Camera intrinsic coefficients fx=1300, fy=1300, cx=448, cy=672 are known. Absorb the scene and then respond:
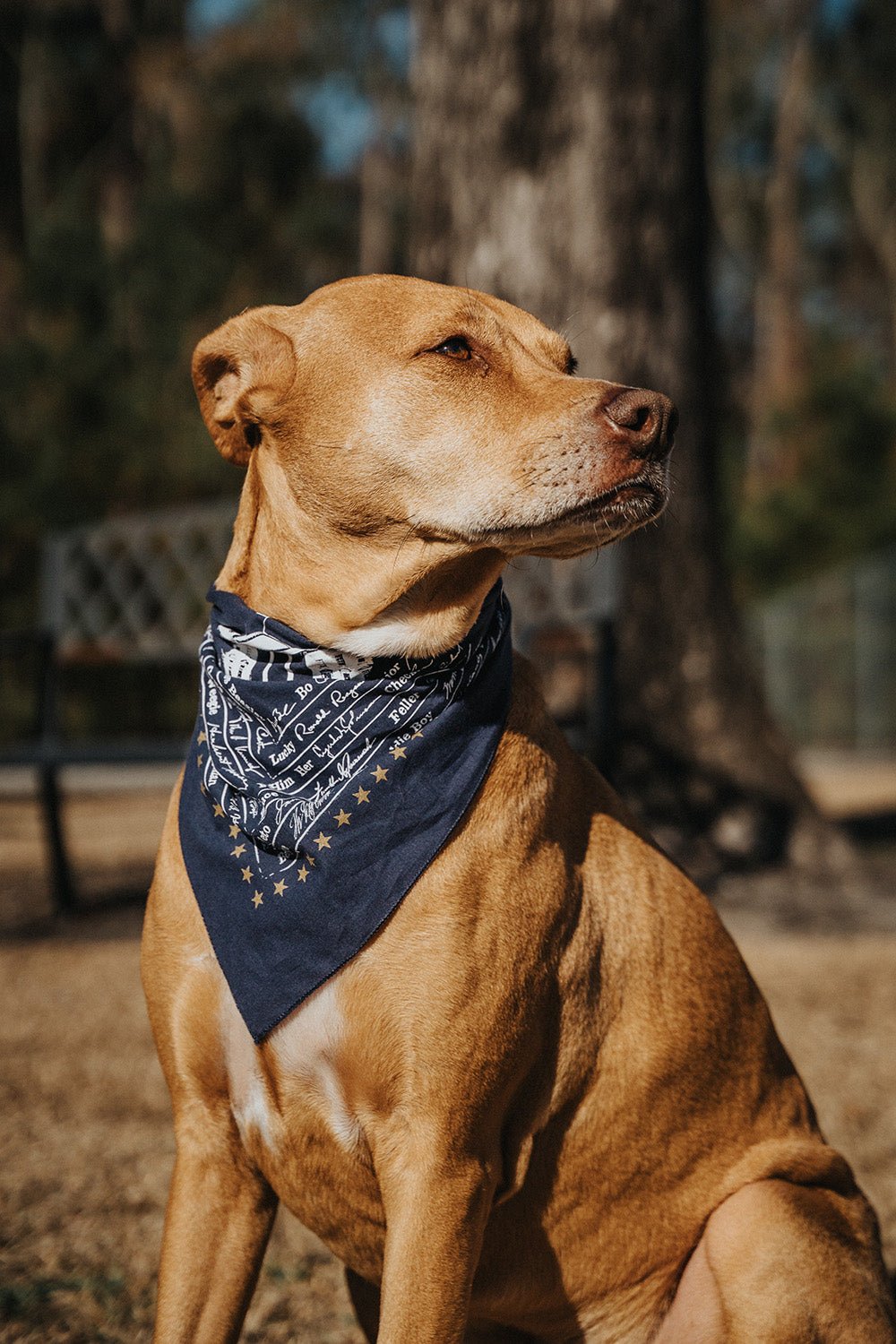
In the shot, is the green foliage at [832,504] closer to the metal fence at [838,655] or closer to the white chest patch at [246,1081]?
the metal fence at [838,655]

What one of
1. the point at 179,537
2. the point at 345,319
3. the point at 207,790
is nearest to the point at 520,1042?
the point at 207,790

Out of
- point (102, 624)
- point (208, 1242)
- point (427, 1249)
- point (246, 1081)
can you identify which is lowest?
point (102, 624)

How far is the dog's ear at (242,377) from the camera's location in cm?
239

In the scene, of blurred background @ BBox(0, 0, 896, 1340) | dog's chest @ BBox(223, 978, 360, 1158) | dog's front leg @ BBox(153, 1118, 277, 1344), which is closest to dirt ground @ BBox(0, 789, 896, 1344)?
blurred background @ BBox(0, 0, 896, 1340)

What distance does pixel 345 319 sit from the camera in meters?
2.40

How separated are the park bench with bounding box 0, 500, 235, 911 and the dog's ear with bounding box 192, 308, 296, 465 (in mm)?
3446

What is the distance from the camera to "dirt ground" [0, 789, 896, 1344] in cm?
280

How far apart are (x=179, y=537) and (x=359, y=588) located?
20.8 feet

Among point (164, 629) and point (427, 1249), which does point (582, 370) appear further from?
point (427, 1249)

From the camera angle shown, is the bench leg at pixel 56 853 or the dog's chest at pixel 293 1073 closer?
the dog's chest at pixel 293 1073

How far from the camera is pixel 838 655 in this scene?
19125 millimetres

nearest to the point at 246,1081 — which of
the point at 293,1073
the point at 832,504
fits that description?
the point at 293,1073

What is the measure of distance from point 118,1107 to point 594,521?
2577mm

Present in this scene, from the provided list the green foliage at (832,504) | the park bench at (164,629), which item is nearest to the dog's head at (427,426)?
the park bench at (164,629)
